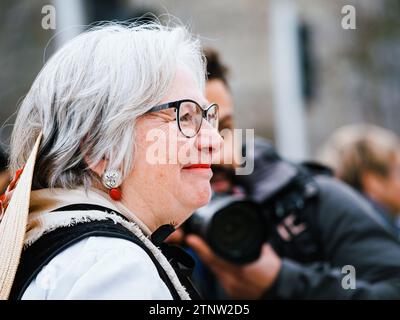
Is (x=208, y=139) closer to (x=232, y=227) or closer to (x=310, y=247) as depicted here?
(x=232, y=227)

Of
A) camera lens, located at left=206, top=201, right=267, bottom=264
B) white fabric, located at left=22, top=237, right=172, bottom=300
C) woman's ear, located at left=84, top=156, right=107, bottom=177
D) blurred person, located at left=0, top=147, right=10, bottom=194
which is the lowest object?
camera lens, located at left=206, top=201, right=267, bottom=264

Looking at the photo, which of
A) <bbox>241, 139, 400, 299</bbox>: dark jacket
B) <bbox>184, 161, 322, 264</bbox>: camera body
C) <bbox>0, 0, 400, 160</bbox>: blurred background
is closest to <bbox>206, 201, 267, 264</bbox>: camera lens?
<bbox>184, 161, 322, 264</bbox>: camera body

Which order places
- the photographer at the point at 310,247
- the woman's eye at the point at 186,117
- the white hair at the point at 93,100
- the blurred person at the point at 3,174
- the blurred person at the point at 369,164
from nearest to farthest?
1. the white hair at the point at 93,100
2. the woman's eye at the point at 186,117
3. the photographer at the point at 310,247
4. the blurred person at the point at 3,174
5. the blurred person at the point at 369,164

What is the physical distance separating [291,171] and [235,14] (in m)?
6.24

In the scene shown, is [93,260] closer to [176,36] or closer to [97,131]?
[97,131]

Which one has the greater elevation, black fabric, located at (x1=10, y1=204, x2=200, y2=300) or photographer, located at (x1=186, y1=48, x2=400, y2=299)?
black fabric, located at (x1=10, y1=204, x2=200, y2=300)

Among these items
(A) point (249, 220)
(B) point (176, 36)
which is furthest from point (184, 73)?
(A) point (249, 220)

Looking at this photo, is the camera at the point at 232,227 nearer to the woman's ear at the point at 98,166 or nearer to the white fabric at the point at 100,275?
the woman's ear at the point at 98,166

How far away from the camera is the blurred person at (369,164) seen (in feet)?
13.5

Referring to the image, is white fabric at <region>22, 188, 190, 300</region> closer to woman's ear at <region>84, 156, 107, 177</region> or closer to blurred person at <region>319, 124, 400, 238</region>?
woman's ear at <region>84, 156, 107, 177</region>

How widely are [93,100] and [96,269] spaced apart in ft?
1.41

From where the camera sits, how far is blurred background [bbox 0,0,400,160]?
8516 mm

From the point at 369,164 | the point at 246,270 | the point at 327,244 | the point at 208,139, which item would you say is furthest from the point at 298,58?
the point at 208,139

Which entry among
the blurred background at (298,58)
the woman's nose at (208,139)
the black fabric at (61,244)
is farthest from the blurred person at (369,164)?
the blurred background at (298,58)
